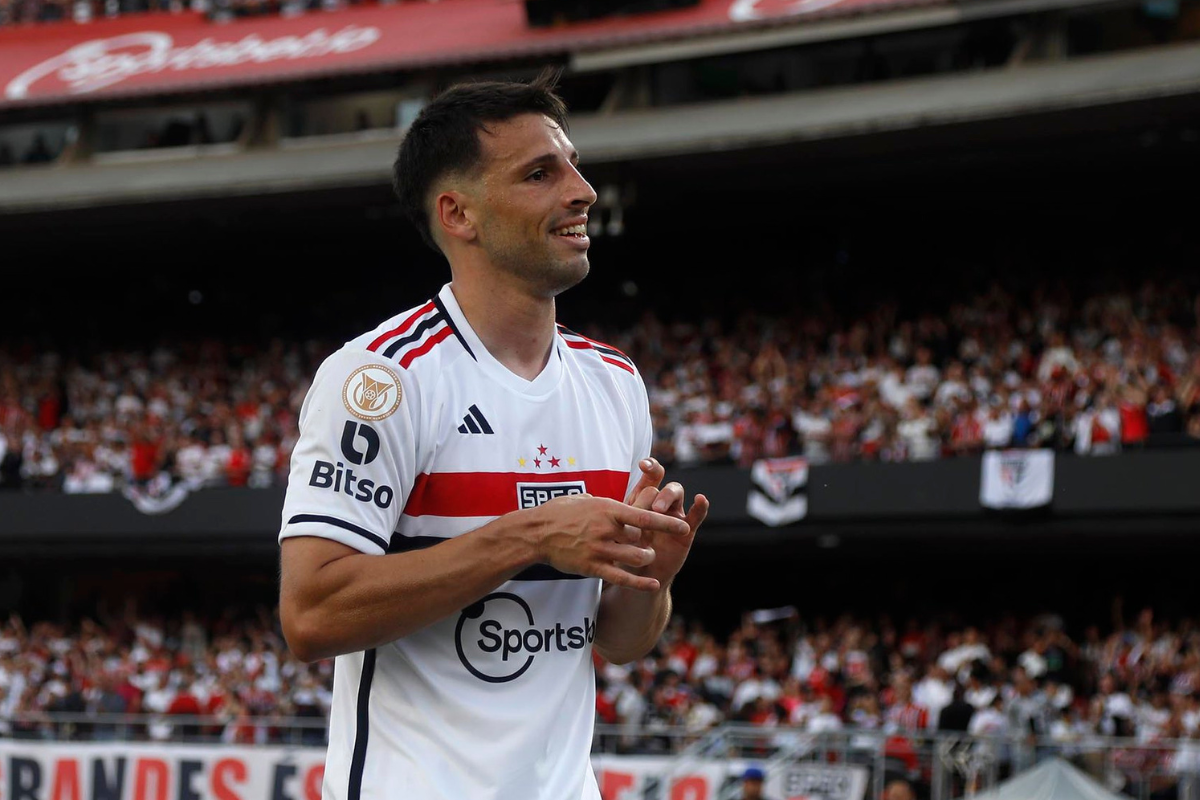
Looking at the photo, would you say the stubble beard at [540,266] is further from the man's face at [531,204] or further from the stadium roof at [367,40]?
the stadium roof at [367,40]

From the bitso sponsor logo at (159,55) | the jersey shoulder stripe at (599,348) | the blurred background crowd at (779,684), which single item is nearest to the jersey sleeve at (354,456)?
the jersey shoulder stripe at (599,348)

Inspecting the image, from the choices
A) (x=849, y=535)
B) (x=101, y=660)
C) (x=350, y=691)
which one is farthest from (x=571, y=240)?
(x=101, y=660)

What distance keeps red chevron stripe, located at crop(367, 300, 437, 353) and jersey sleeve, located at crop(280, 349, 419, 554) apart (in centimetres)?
6

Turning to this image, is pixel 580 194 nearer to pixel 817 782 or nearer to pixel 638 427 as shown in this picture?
pixel 638 427

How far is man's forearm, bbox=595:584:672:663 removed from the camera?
11.3 feet

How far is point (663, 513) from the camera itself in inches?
118

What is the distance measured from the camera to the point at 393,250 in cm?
2970

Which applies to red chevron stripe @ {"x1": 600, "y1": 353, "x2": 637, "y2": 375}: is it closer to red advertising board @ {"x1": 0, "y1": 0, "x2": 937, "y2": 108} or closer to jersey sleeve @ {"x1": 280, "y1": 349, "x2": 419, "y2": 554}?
jersey sleeve @ {"x1": 280, "y1": 349, "x2": 419, "y2": 554}

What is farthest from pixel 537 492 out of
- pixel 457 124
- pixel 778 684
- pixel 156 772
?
pixel 778 684

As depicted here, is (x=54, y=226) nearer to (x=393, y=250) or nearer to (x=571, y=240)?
(x=393, y=250)

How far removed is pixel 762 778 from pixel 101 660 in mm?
12743

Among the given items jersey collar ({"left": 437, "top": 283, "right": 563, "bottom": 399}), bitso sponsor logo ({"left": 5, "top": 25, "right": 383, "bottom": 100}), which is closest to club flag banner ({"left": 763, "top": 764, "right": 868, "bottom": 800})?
jersey collar ({"left": 437, "top": 283, "right": 563, "bottom": 399})

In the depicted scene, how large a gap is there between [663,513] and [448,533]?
0.47 metres

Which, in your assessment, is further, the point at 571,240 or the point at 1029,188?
the point at 1029,188
